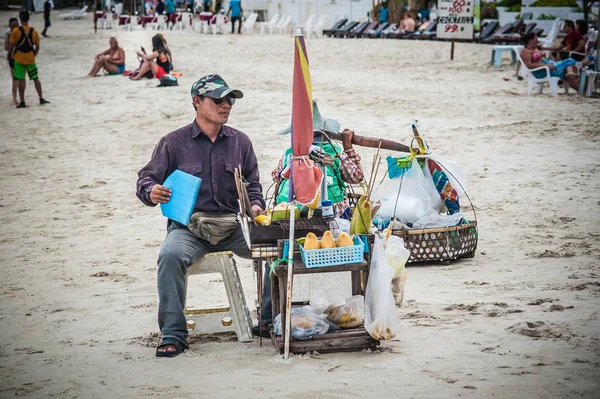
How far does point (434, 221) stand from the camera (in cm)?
616

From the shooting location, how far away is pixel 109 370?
420cm

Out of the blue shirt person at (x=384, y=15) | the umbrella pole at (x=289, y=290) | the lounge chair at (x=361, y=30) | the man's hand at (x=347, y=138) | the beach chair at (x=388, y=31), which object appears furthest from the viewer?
the blue shirt person at (x=384, y=15)

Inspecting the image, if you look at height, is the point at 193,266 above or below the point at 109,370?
above

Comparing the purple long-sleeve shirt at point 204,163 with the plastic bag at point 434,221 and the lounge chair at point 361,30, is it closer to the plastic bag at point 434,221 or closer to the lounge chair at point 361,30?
the plastic bag at point 434,221

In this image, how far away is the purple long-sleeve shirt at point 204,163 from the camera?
4668 millimetres

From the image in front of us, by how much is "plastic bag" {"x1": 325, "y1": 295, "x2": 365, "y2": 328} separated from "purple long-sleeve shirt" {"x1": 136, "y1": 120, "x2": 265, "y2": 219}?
732 millimetres

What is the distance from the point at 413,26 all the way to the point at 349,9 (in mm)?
7858

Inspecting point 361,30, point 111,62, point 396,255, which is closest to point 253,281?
point 396,255

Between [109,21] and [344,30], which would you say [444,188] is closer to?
[344,30]

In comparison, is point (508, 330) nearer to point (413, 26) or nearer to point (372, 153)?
point (372, 153)

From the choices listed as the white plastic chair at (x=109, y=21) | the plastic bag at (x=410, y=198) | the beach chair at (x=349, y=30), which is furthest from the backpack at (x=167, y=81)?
the white plastic chair at (x=109, y=21)

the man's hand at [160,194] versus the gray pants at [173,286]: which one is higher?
the man's hand at [160,194]

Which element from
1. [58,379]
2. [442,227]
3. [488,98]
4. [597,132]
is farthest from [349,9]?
[58,379]

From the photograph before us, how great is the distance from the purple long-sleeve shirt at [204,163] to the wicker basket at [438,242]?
1.65 m
